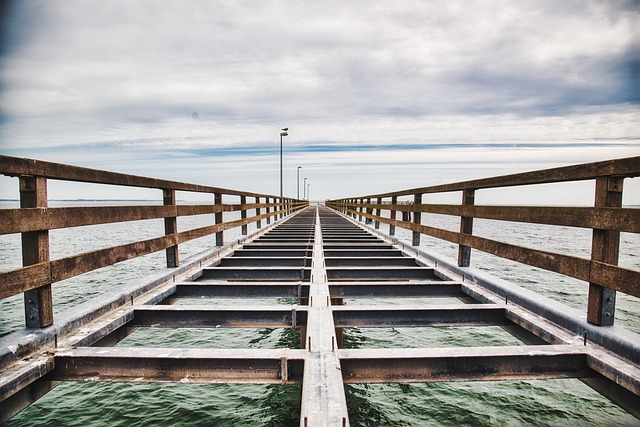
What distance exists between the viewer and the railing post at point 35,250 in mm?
2549

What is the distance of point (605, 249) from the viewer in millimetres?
2609

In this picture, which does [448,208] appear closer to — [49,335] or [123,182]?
[123,182]

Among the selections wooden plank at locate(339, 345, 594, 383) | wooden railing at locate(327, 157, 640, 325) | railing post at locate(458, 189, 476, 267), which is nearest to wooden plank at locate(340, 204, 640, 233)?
wooden railing at locate(327, 157, 640, 325)

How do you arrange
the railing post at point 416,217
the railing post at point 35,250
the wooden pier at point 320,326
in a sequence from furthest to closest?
1. the railing post at point 416,217
2. the railing post at point 35,250
3. the wooden pier at point 320,326

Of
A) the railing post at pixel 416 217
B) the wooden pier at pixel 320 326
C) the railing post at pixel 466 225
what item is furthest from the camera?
the railing post at pixel 416 217

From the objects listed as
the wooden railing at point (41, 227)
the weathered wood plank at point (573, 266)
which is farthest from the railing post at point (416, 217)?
the wooden railing at point (41, 227)

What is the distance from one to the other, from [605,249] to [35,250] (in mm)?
3877

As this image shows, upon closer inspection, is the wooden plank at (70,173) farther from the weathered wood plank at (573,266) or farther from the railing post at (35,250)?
the weathered wood plank at (573,266)

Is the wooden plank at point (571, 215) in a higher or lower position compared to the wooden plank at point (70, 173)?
lower

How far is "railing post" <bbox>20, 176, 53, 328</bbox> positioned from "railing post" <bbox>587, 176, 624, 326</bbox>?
3.78 m

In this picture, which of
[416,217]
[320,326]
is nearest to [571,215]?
[320,326]

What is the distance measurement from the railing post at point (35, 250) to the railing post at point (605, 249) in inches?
149

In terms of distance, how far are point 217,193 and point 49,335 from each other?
4.35 m

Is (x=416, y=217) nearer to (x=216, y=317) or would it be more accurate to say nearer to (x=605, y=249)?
(x=605, y=249)
